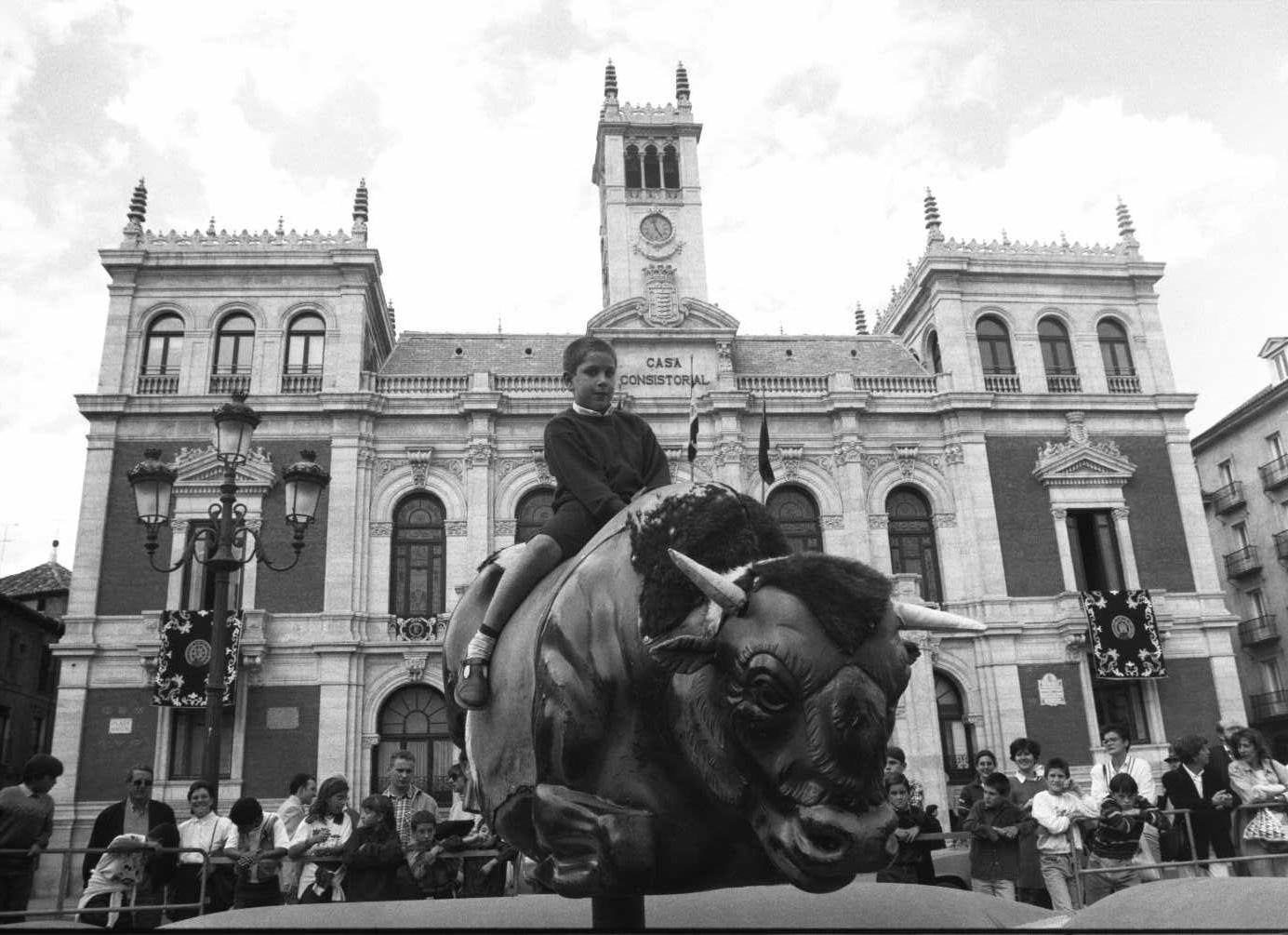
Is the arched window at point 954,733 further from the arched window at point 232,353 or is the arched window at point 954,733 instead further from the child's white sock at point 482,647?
the child's white sock at point 482,647

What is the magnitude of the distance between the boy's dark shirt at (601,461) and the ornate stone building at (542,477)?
20241mm

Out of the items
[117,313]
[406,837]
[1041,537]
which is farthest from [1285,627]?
[117,313]

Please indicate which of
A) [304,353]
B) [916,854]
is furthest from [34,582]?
[916,854]

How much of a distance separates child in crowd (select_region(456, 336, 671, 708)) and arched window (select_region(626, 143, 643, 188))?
A: 29870 millimetres

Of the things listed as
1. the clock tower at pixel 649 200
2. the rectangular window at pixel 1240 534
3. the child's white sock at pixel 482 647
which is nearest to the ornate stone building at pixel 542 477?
the clock tower at pixel 649 200

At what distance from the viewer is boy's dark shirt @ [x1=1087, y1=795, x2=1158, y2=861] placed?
6.68 m

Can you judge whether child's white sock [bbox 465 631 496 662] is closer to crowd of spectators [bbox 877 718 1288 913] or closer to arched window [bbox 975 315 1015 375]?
crowd of spectators [bbox 877 718 1288 913]

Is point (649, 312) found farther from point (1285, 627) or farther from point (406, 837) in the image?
point (1285, 627)

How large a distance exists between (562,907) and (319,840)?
19.3 ft

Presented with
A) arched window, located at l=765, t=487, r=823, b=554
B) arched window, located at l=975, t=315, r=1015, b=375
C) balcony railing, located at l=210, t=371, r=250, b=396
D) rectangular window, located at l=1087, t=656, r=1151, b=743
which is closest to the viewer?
rectangular window, located at l=1087, t=656, r=1151, b=743

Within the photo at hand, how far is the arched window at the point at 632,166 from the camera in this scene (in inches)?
1243

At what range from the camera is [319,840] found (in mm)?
7801

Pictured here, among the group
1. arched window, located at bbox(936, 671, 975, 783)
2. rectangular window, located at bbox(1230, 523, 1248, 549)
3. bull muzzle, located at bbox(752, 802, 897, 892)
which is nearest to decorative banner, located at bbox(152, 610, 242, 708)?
arched window, located at bbox(936, 671, 975, 783)

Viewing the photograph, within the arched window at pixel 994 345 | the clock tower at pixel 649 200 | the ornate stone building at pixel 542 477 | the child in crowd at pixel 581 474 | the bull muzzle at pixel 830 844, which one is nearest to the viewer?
the bull muzzle at pixel 830 844
